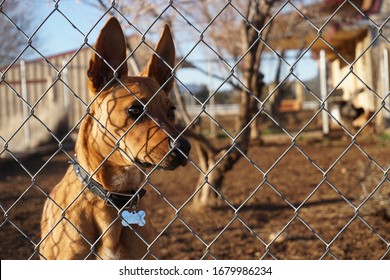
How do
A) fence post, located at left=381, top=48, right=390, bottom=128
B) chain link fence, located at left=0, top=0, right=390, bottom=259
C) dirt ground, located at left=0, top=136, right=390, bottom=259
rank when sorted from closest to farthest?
1. chain link fence, located at left=0, top=0, right=390, bottom=259
2. dirt ground, located at left=0, top=136, right=390, bottom=259
3. fence post, located at left=381, top=48, right=390, bottom=128

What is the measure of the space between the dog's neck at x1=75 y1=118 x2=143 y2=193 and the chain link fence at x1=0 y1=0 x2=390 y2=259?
15 cm

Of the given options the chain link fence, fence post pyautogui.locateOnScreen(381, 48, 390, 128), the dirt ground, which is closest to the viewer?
the chain link fence

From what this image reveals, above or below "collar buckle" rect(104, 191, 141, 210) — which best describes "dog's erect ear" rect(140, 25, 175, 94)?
above

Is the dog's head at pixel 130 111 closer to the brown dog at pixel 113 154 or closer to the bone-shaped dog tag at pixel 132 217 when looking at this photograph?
the brown dog at pixel 113 154

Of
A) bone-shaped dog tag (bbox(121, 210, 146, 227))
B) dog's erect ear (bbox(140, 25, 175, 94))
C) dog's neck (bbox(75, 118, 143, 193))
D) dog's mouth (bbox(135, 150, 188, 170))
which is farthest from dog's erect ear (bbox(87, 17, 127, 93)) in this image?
bone-shaped dog tag (bbox(121, 210, 146, 227))

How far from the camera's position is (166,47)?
2576mm

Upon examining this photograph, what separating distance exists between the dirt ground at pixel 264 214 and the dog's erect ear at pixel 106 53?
72 cm

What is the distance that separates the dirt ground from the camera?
181 inches

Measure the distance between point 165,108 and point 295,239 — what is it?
9.05 feet

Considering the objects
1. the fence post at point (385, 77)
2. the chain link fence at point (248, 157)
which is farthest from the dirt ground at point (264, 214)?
the fence post at point (385, 77)

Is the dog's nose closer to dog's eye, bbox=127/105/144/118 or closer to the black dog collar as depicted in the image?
dog's eye, bbox=127/105/144/118
